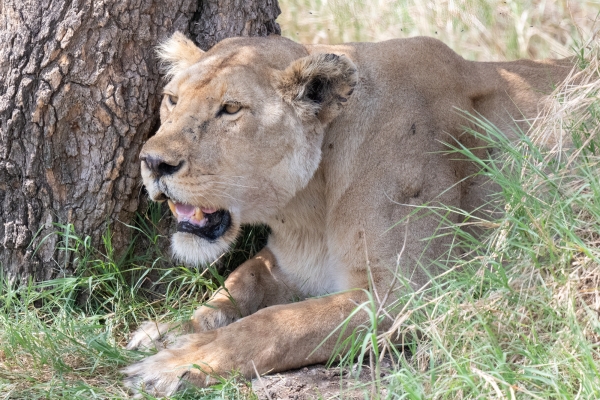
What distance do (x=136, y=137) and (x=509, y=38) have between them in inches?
138

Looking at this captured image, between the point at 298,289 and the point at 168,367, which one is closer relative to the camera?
the point at 168,367

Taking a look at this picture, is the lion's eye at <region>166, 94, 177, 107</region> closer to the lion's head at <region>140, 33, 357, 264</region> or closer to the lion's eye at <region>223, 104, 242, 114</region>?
the lion's head at <region>140, 33, 357, 264</region>

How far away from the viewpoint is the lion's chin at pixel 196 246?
320 centimetres

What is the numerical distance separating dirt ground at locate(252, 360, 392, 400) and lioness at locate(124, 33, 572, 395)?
5 cm

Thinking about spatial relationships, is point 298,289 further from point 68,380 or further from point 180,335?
point 68,380

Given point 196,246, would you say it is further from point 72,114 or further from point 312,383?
point 72,114

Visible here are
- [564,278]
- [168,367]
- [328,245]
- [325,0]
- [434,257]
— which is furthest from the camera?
[325,0]

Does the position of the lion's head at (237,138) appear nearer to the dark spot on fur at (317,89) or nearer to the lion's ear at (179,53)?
the dark spot on fur at (317,89)

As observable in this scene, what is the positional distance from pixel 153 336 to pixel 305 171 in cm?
97

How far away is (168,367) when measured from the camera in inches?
114

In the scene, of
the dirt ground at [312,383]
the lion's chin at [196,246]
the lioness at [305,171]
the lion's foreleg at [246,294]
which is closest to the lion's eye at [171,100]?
the lioness at [305,171]

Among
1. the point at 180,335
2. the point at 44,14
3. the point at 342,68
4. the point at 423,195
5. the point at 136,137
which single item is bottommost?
the point at 180,335

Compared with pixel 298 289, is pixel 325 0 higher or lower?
higher

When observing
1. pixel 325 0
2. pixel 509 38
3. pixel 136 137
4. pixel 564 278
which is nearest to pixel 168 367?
pixel 136 137
